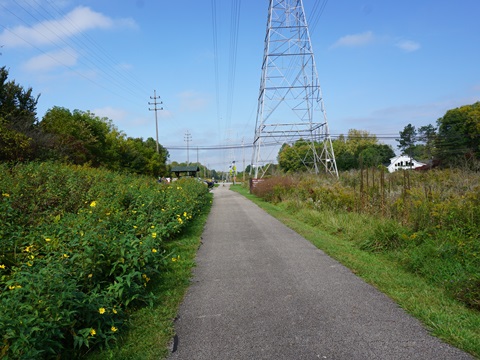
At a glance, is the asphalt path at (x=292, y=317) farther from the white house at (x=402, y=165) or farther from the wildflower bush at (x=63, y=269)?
the white house at (x=402, y=165)

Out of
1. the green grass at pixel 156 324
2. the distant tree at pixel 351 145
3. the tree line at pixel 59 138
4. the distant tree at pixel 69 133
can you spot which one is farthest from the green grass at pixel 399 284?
the distant tree at pixel 351 145

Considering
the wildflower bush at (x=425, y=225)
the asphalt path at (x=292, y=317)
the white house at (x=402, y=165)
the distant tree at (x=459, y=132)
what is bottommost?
the asphalt path at (x=292, y=317)

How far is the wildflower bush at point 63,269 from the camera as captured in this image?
3129 mm

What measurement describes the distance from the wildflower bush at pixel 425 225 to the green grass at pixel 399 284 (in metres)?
0.09

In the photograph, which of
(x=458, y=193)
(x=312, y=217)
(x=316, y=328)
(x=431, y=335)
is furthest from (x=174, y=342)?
(x=312, y=217)

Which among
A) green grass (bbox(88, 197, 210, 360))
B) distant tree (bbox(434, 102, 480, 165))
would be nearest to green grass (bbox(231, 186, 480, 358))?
green grass (bbox(88, 197, 210, 360))

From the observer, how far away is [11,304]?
3.11 metres

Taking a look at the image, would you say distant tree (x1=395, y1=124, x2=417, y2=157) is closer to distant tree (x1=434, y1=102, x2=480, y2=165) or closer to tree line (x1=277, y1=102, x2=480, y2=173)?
tree line (x1=277, y1=102, x2=480, y2=173)

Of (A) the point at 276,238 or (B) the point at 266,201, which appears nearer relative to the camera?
(A) the point at 276,238

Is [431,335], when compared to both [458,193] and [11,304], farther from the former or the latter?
[458,193]

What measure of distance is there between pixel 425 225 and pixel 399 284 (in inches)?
102

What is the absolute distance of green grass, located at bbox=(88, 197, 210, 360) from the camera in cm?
365

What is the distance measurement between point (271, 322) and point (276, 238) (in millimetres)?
6145

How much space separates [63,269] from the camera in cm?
375
